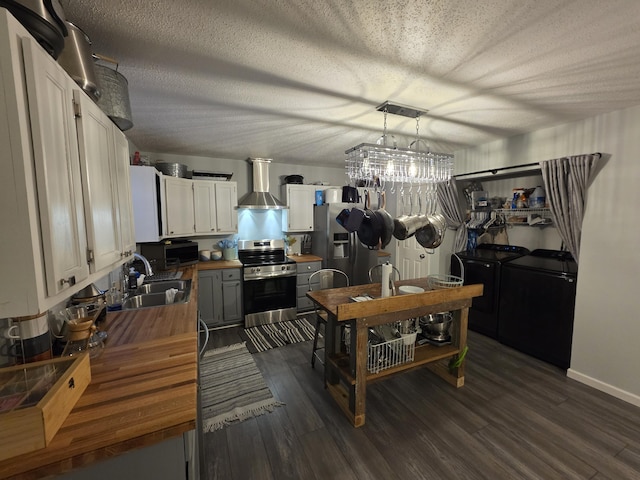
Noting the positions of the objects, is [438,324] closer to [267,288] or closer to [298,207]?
[267,288]

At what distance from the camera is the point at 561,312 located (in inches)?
106

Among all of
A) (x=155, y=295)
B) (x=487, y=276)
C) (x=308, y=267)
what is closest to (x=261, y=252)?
(x=308, y=267)

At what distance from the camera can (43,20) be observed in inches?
34.2

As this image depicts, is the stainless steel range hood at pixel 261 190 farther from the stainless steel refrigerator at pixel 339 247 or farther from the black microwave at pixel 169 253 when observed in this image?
the black microwave at pixel 169 253

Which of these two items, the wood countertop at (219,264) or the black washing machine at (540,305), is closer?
the black washing machine at (540,305)

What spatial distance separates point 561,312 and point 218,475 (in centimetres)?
338

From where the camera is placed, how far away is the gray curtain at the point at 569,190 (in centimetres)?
251

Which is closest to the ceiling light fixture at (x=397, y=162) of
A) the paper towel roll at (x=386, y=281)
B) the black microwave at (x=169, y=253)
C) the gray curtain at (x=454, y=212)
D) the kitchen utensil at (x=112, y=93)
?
the paper towel roll at (x=386, y=281)

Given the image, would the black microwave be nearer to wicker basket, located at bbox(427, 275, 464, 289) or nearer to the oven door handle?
the oven door handle

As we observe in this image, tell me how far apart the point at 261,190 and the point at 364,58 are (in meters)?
3.00

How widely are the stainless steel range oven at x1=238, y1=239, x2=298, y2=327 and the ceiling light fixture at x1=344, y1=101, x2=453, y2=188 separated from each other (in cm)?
A: 201

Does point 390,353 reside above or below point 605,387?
above

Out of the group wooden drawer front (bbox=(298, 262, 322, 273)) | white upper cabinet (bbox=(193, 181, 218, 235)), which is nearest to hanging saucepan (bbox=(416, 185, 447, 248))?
wooden drawer front (bbox=(298, 262, 322, 273))

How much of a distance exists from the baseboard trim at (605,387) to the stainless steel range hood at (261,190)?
13.0 feet
